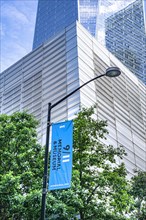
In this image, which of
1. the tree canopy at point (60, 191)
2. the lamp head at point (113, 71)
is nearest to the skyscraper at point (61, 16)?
the tree canopy at point (60, 191)

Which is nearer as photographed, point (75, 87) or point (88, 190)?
point (88, 190)

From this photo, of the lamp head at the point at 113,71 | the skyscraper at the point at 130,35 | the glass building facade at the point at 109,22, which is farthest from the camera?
the glass building facade at the point at 109,22

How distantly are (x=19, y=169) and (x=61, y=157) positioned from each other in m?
7.76

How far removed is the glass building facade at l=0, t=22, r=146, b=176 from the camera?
33438 mm

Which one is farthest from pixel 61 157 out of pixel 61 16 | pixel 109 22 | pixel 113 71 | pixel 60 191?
pixel 61 16

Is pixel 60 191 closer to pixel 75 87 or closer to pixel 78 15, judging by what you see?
pixel 75 87

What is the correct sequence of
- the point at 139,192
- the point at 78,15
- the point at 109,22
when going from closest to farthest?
the point at 139,192 < the point at 109,22 < the point at 78,15

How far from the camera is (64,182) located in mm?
10062

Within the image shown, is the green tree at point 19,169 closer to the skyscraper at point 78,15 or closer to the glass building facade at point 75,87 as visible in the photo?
the glass building facade at point 75,87

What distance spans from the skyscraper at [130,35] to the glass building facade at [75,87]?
74.0 m

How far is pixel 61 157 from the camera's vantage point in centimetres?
1069

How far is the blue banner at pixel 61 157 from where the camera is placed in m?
10.2

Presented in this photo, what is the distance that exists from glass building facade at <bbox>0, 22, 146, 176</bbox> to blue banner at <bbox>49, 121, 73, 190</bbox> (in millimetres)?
19960

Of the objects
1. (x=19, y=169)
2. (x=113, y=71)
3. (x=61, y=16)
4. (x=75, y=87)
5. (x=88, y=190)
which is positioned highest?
(x=61, y=16)
